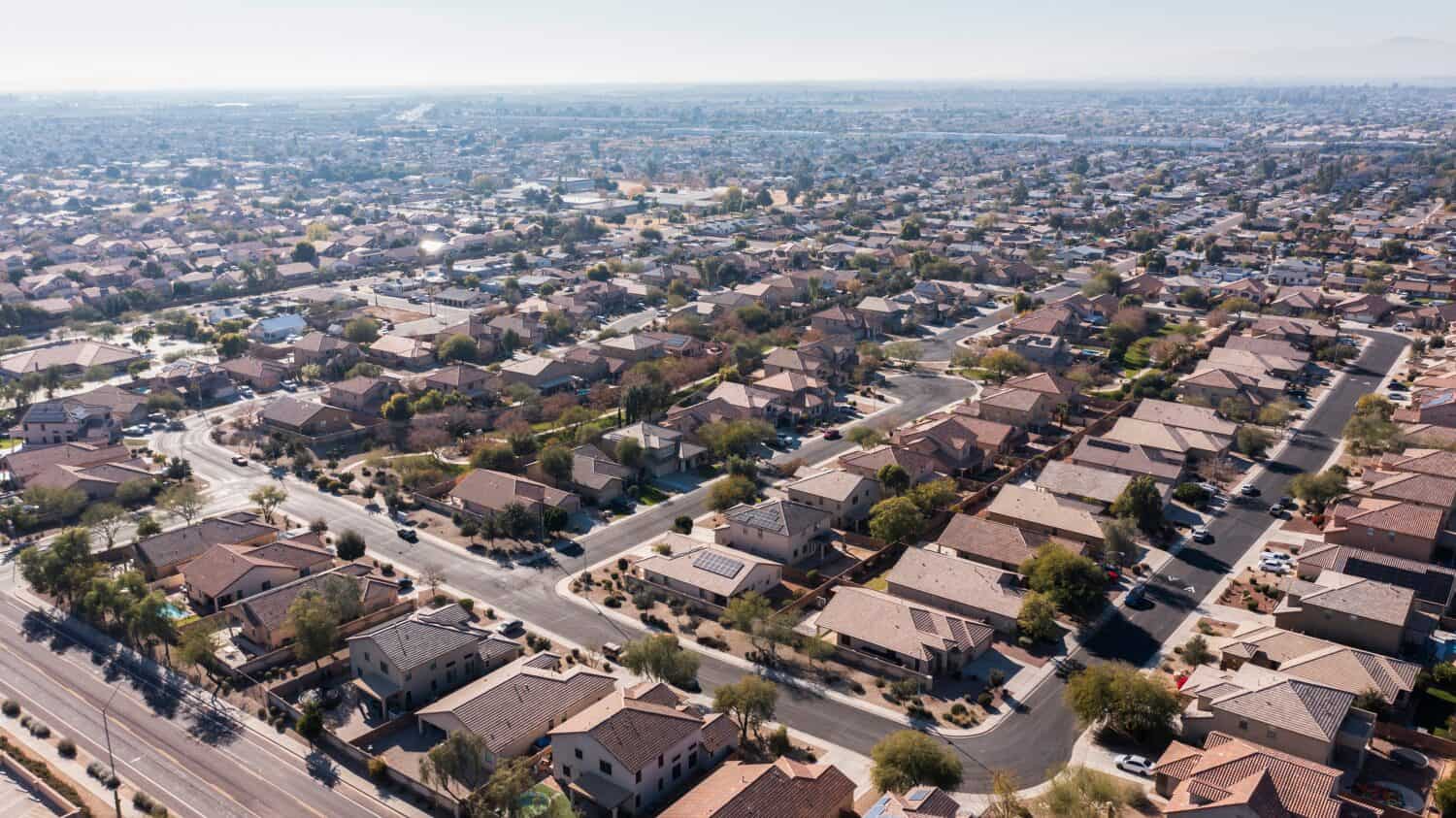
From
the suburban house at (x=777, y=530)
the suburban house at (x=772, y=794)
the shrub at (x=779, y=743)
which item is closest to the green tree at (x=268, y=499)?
the suburban house at (x=777, y=530)

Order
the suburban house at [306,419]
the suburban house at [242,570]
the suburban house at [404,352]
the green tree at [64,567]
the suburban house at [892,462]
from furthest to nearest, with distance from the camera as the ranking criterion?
1. the suburban house at [404,352]
2. the suburban house at [306,419]
3. the suburban house at [892,462]
4. the suburban house at [242,570]
5. the green tree at [64,567]

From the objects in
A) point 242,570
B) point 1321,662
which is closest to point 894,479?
point 1321,662

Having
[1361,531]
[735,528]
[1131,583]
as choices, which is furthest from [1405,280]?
[735,528]

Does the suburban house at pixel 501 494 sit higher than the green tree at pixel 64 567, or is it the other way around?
the green tree at pixel 64 567

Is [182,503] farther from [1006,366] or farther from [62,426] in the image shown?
[1006,366]

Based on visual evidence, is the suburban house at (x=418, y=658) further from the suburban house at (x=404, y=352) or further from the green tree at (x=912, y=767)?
the suburban house at (x=404, y=352)

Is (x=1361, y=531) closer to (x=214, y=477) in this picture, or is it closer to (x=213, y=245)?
(x=214, y=477)
